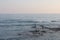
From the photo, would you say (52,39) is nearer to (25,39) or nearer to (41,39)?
(41,39)

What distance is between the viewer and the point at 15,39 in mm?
3578

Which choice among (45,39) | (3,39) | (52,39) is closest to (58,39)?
(52,39)

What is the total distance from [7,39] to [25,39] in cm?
61

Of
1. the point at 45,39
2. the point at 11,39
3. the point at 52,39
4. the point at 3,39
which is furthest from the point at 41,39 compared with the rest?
the point at 3,39

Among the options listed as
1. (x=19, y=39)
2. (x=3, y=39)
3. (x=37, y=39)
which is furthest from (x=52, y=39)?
(x=3, y=39)

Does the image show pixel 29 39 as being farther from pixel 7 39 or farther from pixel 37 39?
pixel 7 39

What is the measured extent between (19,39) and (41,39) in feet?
2.45

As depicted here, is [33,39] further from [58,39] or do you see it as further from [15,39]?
[58,39]

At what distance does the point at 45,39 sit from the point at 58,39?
423 millimetres

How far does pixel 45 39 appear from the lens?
139 inches

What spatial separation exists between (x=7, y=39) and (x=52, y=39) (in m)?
1.51

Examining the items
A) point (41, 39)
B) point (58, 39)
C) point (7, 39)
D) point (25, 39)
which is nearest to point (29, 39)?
point (25, 39)

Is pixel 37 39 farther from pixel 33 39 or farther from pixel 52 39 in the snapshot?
pixel 52 39

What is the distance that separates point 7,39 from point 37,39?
102 cm
